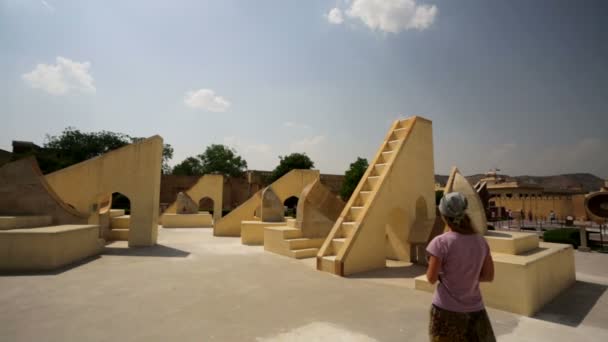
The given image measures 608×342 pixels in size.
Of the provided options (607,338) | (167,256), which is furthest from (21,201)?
(607,338)

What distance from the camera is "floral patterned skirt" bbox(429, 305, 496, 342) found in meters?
2.00

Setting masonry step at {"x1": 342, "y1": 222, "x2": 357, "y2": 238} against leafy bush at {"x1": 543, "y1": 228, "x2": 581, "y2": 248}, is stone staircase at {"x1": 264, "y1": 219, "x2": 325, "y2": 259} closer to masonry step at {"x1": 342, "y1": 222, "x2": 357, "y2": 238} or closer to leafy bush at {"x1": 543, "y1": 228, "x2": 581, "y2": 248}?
masonry step at {"x1": 342, "y1": 222, "x2": 357, "y2": 238}

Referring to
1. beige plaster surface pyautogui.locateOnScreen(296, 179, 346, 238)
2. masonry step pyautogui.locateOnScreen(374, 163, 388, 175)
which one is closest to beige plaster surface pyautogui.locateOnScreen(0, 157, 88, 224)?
beige plaster surface pyautogui.locateOnScreen(296, 179, 346, 238)

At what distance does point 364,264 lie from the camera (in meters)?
7.43

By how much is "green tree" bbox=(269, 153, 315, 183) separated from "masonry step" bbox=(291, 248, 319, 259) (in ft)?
95.9

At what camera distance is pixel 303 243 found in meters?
10.0

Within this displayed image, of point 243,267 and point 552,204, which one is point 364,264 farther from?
point 552,204

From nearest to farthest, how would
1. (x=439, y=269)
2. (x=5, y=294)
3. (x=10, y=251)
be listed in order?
(x=439, y=269), (x=5, y=294), (x=10, y=251)

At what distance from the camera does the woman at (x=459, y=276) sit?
79.6 inches

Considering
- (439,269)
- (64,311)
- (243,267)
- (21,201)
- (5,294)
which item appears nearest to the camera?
(439,269)

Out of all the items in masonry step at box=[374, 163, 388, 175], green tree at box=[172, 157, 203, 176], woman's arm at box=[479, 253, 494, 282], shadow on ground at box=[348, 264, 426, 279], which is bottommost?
shadow on ground at box=[348, 264, 426, 279]

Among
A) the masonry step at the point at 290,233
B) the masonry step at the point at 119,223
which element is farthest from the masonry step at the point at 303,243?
the masonry step at the point at 119,223

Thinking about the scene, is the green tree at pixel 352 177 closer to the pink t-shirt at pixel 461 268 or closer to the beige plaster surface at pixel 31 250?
the beige plaster surface at pixel 31 250

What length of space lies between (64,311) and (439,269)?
536 cm
